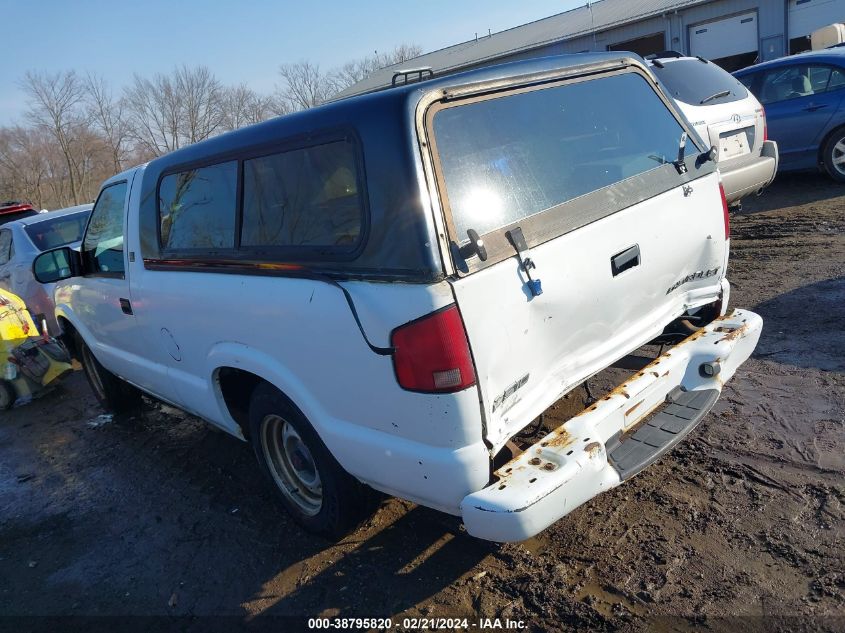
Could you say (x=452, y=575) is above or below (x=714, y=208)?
below

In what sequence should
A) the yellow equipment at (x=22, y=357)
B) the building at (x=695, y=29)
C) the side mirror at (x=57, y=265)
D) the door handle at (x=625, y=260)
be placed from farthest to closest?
the building at (x=695, y=29), the yellow equipment at (x=22, y=357), the side mirror at (x=57, y=265), the door handle at (x=625, y=260)

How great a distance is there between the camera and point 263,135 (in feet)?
9.89

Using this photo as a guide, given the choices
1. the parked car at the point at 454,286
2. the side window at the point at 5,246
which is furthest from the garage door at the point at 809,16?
the side window at the point at 5,246

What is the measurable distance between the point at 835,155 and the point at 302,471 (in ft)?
28.7

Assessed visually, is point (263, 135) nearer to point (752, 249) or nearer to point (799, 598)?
point (799, 598)

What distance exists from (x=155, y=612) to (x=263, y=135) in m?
2.28

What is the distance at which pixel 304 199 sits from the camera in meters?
2.86

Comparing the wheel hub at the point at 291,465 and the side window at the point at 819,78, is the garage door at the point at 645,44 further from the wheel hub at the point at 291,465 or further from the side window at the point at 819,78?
the wheel hub at the point at 291,465

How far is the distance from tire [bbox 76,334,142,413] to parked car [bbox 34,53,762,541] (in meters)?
2.07

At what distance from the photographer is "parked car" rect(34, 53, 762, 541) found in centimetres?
238

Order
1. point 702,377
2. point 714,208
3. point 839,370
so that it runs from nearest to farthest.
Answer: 1. point 702,377
2. point 714,208
3. point 839,370

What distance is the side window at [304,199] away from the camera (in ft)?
8.59

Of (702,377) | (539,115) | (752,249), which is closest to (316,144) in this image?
(539,115)

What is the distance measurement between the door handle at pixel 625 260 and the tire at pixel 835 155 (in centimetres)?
766
